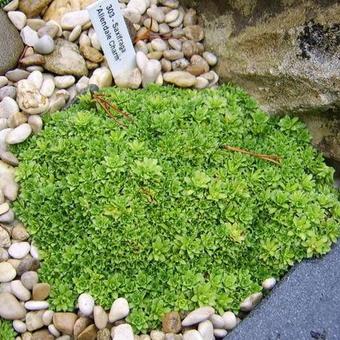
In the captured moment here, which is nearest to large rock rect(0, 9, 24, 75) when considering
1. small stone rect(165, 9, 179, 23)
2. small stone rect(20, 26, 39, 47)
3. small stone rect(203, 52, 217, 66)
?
small stone rect(20, 26, 39, 47)

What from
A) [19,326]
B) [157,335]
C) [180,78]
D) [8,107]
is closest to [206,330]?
[157,335]

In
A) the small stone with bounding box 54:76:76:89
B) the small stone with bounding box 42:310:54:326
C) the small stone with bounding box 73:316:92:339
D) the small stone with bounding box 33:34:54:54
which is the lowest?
the small stone with bounding box 73:316:92:339

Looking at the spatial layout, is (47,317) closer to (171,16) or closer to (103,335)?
(103,335)

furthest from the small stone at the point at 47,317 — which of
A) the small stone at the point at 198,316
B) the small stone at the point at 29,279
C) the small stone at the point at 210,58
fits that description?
the small stone at the point at 210,58

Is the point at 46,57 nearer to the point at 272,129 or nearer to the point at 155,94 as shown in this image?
the point at 155,94

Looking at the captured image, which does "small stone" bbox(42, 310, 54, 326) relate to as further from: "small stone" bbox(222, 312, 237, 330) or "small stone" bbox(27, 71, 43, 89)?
"small stone" bbox(27, 71, 43, 89)

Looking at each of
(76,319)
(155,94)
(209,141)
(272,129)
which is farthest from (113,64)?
(76,319)
